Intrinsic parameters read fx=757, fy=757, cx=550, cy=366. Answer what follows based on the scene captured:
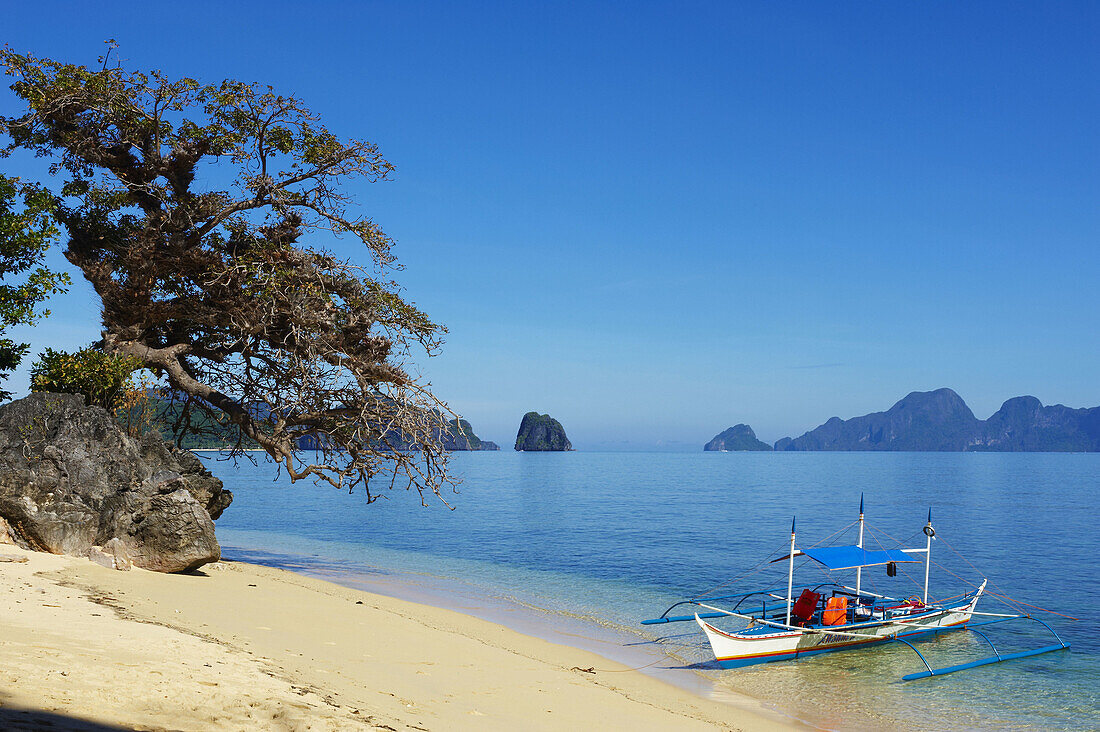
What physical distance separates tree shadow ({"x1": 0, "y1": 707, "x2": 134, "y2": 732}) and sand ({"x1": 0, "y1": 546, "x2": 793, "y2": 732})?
0.06 feet

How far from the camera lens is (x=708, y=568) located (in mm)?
28328

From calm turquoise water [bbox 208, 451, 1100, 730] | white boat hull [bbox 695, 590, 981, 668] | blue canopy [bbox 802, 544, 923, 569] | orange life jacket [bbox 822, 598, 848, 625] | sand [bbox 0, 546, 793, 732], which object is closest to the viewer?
sand [bbox 0, 546, 793, 732]

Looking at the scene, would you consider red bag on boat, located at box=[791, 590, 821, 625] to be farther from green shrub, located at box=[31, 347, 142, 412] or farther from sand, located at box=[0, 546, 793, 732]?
green shrub, located at box=[31, 347, 142, 412]

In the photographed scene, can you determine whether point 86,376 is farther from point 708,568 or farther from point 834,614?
point 708,568

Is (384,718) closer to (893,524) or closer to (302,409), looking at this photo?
(302,409)

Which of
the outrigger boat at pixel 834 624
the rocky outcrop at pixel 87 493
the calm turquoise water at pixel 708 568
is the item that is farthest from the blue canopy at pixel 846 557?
the rocky outcrop at pixel 87 493

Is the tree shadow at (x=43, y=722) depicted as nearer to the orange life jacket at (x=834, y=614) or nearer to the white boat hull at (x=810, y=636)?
the white boat hull at (x=810, y=636)

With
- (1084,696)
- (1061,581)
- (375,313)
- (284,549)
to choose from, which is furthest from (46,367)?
(1061,581)

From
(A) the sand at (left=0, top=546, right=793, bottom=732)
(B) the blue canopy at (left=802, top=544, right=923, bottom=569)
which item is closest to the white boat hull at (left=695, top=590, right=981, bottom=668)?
(B) the blue canopy at (left=802, top=544, right=923, bottom=569)

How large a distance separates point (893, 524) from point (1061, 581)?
58.0ft

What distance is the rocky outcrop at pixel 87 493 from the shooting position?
13.0 meters

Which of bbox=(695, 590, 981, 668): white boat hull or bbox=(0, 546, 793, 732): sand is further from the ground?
bbox=(0, 546, 793, 732): sand

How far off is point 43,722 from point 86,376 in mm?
13453

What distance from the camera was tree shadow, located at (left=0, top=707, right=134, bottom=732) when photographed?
15.7ft
